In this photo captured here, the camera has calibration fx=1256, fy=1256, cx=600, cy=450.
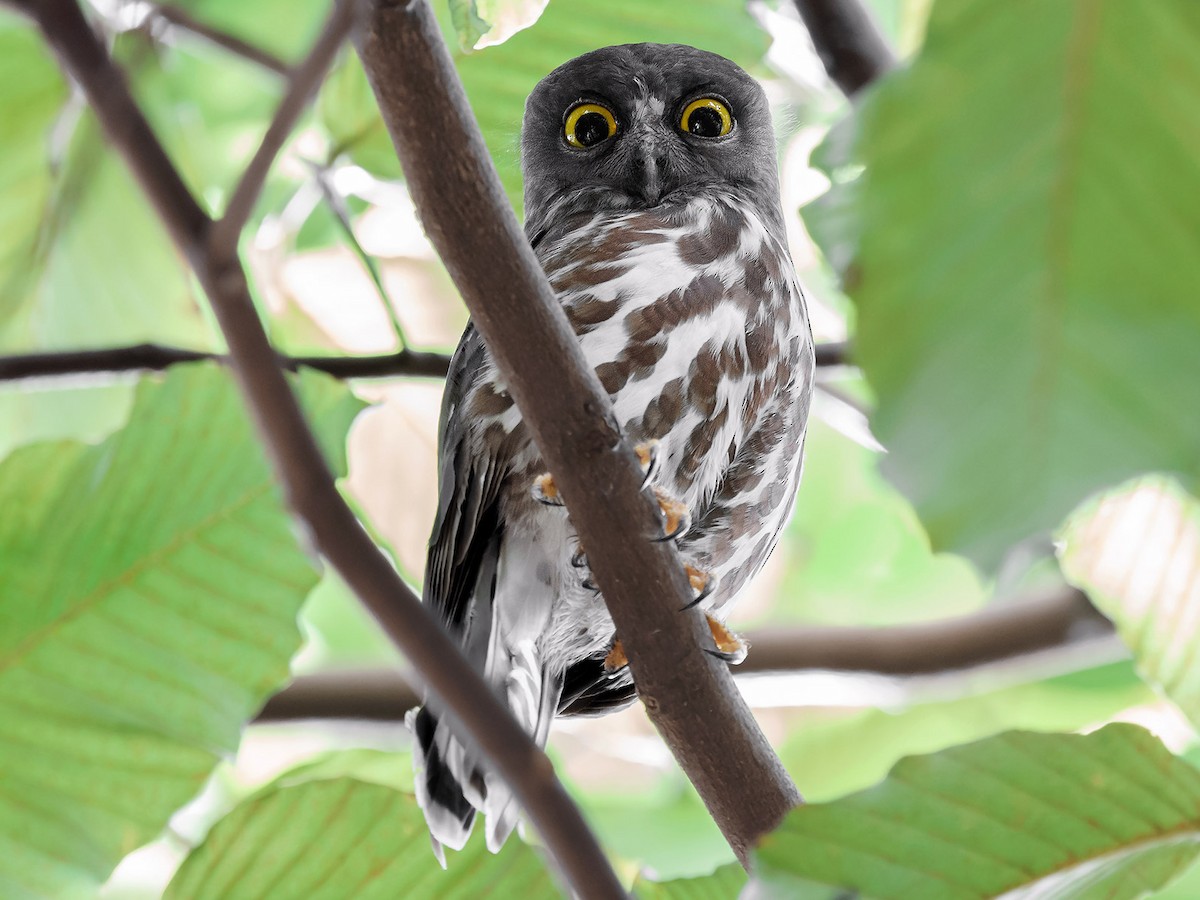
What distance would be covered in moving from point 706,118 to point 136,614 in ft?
3.90

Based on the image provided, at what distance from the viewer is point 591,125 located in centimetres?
198

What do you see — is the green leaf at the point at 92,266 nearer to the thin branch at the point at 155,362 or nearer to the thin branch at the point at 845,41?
the thin branch at the point at 155,362

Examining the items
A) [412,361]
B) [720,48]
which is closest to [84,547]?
[412,361]

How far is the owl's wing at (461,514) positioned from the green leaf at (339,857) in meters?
0.34

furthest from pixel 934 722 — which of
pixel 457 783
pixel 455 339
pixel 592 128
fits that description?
pixel 457 783

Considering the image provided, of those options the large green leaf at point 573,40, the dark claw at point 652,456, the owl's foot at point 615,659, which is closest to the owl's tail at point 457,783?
the owl's foot at point 615,659

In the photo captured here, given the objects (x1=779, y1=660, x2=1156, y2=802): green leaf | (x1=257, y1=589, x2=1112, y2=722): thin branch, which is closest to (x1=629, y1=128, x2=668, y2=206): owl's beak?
(x1=257, y1=589, x2=1112, y2=722): thin branch

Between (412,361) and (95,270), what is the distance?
2.29 feet

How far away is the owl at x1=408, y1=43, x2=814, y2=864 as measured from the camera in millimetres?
1472

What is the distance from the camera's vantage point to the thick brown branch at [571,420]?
0.75 metres

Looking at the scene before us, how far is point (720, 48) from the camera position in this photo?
174 centimetres

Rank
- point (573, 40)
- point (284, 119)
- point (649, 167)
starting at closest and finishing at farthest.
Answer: point (284, 119)
point (573, 40)
point (649, 167)

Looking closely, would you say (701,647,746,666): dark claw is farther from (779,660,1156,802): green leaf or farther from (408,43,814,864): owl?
(779,660,1156,802): green leaf

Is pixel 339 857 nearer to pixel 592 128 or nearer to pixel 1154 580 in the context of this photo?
pixel 1154 580
